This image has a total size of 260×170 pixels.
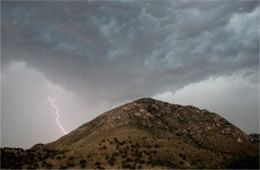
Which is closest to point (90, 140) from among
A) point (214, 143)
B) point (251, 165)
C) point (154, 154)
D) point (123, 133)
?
point (123, 133)

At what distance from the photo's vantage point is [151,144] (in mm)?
110500

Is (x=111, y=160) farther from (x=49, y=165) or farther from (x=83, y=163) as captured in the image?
(x=49, y=165)

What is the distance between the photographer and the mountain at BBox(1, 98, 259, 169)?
301 ft

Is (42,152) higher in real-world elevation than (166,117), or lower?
lower

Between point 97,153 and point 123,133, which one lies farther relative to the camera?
point 123,133

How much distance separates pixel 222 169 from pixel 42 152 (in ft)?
214

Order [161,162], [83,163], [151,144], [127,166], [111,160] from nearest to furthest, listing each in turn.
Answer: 1. [127,166]
2. [83,163]
3. [161,162]
4. [111,160]
5. [151,144]

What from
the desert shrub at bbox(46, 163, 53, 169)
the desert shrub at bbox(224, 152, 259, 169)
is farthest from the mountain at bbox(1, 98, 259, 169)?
the desert shrub at bbox(46, 163, 53, 169)

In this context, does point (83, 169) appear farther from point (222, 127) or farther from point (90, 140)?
point (222, 127)

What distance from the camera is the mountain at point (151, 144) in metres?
91.8

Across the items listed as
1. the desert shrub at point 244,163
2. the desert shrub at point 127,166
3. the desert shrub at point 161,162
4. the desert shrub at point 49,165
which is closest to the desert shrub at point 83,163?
the desert shrub at point 49,165

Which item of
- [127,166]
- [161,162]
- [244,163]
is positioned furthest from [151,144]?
[244,163]

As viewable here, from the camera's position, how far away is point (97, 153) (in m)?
99.8

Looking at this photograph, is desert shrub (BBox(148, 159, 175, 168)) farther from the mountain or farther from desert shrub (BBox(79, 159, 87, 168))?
desert shrub (BBox(79, 159, 87, 168))
